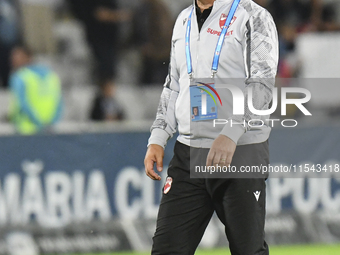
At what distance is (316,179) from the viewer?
24.6ft

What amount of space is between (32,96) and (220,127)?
16.9 feet

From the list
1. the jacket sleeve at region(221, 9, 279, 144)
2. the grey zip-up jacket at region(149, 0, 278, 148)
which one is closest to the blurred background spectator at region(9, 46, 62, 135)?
the grey zip-up jacket at region(149, 0, 278, 148)

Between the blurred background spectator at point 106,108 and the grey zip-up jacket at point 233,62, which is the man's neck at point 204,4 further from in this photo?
the blurred background spectator at point 106,108

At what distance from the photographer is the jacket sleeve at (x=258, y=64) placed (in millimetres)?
3357

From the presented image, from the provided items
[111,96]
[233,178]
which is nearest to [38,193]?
[111,96]

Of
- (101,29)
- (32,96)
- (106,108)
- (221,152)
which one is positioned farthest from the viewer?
(101,29)

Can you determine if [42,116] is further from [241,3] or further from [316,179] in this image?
[241,3]

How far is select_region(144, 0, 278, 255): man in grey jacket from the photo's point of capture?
135 inches

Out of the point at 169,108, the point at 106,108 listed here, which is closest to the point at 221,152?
the point at 169,108

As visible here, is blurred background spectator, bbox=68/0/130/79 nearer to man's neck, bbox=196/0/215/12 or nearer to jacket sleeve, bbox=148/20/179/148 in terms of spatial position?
jacket sleeve, bbox=148/20/179/148

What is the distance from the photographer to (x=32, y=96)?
8234 millimetres

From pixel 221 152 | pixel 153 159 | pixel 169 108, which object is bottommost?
pixel 153 159

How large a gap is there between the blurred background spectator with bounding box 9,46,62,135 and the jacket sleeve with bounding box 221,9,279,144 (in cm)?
482

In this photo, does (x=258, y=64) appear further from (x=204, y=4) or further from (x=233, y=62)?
(x=204, y=4)
